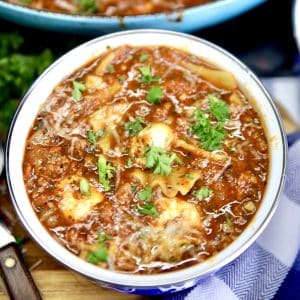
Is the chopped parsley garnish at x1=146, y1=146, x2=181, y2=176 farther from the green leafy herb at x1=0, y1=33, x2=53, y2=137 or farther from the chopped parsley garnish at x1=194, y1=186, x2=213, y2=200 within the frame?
the green leafy herb at x1=0, y1=33, x2=53, y2=137

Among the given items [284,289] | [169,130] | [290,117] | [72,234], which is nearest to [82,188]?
[72,234]

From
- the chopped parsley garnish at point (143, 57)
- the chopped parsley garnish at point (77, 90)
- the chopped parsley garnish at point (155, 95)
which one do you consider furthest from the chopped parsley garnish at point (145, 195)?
the chopped parsley garnish at point (143, 57)

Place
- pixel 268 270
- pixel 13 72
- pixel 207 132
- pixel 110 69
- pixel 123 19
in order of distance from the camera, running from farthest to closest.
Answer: pixel 13 72, pixel 123 19, pixel 110 69, pixel 268 270, pixel 207 132

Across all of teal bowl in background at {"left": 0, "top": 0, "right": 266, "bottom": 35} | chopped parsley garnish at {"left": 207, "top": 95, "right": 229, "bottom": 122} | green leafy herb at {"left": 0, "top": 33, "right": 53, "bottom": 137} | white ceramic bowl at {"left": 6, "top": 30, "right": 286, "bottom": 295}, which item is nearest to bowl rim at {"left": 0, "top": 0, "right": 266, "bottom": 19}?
teal bowl in background at {"left": 0, "top": 0, "right": 266, "bottom": 35}

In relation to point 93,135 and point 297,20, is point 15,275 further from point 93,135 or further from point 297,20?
point 297,20

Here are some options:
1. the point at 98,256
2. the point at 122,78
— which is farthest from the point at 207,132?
the point at 98,256

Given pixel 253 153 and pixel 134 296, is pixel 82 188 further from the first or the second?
pixel 253 153
